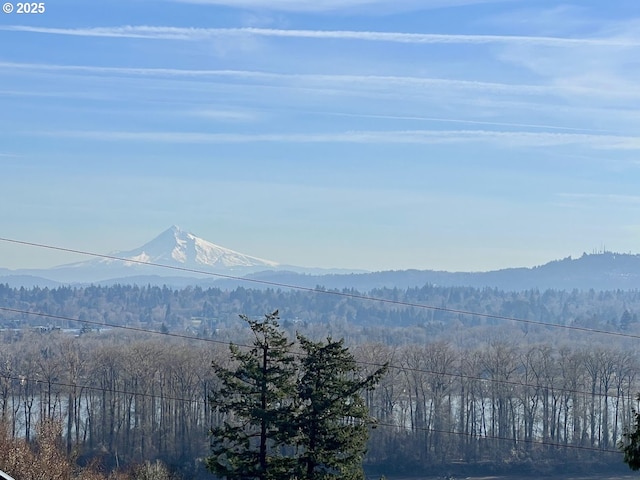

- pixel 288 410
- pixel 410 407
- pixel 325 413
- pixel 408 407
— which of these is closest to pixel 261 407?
pixel 288 410

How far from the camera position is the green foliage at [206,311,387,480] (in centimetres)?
1969

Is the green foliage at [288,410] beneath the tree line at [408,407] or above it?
above

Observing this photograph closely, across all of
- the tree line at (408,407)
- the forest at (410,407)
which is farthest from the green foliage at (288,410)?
the tree line at (408,407)

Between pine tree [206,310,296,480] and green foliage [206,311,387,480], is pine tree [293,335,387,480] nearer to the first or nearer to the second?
green foliage [206,311,387,480]

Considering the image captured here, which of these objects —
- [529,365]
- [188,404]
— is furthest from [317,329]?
[188,404]

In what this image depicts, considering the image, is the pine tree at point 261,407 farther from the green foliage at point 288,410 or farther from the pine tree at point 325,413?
the pine tree at point 325,413

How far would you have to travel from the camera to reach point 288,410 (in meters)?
19.9

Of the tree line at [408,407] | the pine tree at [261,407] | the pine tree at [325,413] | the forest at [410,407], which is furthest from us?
the tree line at [408,407]

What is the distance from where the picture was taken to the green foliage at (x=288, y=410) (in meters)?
19.7

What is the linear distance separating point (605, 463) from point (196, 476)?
68.9 feet

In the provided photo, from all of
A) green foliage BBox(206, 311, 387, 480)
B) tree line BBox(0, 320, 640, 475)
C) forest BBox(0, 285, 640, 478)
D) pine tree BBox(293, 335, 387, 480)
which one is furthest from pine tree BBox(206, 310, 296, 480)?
tree line BBox(0, 320, 640, 475)

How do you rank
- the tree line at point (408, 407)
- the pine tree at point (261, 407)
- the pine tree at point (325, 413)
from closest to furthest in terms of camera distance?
the pine tree at point (261, 407)
the pine tree at point (325, 413)
the tree line at point (408, 407)

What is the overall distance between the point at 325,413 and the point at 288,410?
0.77m

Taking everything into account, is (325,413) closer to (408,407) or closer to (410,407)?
(410,407)
